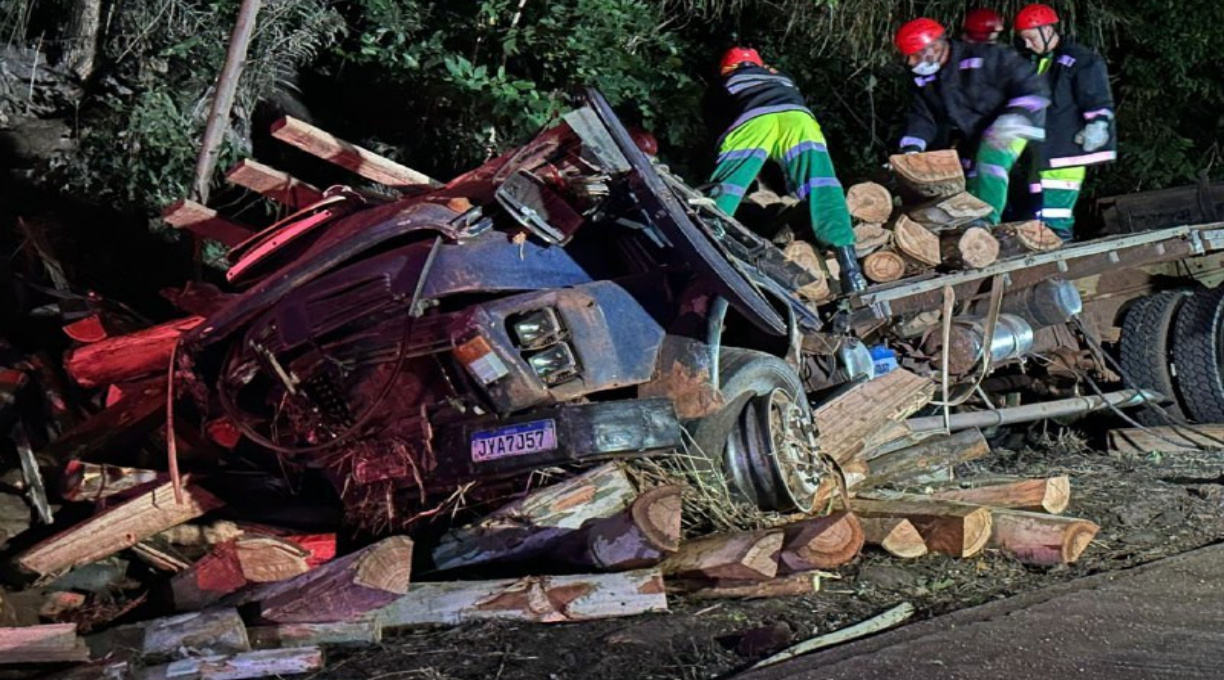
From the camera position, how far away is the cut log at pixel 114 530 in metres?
4.68

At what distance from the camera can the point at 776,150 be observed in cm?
744

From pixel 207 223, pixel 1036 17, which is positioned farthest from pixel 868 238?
pixel 207 223

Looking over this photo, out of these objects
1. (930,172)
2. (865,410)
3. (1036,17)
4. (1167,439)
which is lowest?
(1167,439)

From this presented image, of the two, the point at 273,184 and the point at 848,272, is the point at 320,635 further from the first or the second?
the point at 848,272

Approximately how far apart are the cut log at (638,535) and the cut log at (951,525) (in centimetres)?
115

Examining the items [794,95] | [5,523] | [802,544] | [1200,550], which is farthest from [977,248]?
[5,523]

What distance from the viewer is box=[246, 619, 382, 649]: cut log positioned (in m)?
4.09

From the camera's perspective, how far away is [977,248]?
7.41 meters

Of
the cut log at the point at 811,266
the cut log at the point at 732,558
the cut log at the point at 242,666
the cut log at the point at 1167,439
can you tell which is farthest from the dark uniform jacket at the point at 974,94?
the cut log at the point at 242,666

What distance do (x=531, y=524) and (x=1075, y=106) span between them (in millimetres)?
6301

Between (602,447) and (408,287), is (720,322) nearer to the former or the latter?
(602,447)

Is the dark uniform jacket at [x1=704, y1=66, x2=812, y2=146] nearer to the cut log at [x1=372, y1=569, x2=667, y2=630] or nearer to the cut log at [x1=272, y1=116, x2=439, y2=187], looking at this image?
the cut log at [x1=272, y1=116, x2=439, y2=187]

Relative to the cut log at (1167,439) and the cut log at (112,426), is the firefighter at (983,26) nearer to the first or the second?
the cut log at (1167,439)

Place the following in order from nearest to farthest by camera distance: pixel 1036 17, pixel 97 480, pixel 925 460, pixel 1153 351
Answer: pixel 97 480
pixel 925 460
pixel 1153 351
pixel 1036 17
